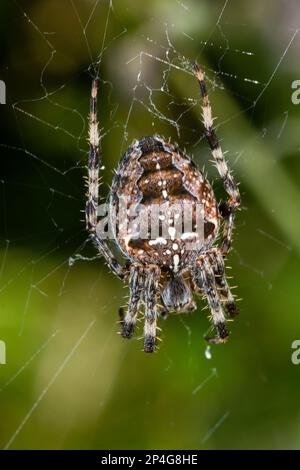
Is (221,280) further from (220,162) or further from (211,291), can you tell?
(220,162)

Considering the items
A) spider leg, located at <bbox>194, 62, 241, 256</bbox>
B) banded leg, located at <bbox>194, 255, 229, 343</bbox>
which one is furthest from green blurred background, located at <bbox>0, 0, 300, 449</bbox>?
banded leg, located at <bbox>194, 255, 229, 343</bbox>

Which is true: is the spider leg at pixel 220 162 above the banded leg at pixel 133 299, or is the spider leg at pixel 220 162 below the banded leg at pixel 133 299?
above

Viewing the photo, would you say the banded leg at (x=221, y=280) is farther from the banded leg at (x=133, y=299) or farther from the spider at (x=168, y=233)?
the banded leg at (x=133, y=299)

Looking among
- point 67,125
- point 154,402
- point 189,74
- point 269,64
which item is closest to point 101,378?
point 154,402

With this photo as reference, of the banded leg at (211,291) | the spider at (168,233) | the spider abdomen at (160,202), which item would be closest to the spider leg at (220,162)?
the spider at (168,233)

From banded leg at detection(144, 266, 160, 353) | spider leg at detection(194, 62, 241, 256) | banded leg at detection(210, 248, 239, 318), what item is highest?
spider leg at detection(194, 62, 241, 256)

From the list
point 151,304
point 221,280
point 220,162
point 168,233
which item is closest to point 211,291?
point 221,280

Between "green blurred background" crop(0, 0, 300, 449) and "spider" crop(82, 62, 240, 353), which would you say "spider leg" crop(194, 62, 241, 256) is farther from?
"green blurred background" crop(0, 0, 300, 449)

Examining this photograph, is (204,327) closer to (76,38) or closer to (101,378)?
(101,378)
